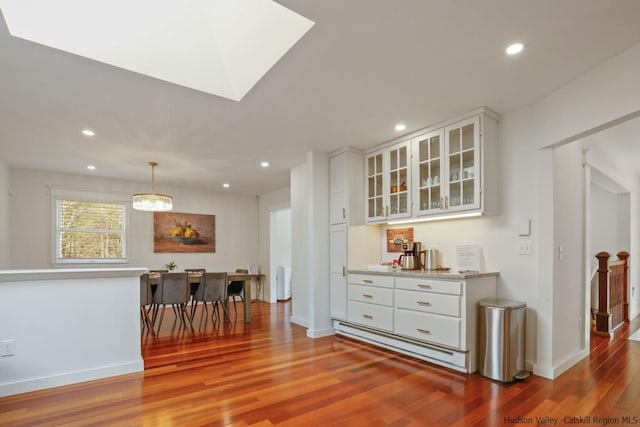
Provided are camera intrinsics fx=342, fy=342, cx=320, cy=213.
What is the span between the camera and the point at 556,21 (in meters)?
1.95

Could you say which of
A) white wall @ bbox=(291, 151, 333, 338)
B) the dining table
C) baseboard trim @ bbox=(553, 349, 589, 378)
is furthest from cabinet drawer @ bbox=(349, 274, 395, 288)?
the dining table

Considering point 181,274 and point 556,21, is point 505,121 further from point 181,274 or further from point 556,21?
point 181,274

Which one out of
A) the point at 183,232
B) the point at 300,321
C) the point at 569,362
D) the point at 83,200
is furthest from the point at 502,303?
the point at 83,200

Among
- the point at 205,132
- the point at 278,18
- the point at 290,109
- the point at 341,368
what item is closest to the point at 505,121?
the point at 290,109

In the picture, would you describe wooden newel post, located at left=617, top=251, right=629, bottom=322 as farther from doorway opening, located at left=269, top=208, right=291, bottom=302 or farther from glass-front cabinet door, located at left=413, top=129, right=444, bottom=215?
doorway opening, located at left=269, top=208, right=291, bottom=302

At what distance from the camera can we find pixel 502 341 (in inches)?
112

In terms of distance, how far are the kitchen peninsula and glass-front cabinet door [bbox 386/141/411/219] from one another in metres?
2.79

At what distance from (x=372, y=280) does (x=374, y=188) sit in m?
1.20

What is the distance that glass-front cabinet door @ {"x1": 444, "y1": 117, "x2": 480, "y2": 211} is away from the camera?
3215mm

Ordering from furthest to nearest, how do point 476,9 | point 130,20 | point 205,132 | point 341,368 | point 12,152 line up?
point 12,152
point 205,132
point 341,368
point 130,20
point 476,9

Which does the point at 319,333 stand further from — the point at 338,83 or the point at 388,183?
the point at 338,83

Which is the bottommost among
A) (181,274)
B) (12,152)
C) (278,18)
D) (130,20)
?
(181,274)

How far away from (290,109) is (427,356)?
2729mm

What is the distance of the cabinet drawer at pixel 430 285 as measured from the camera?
3085 mm
